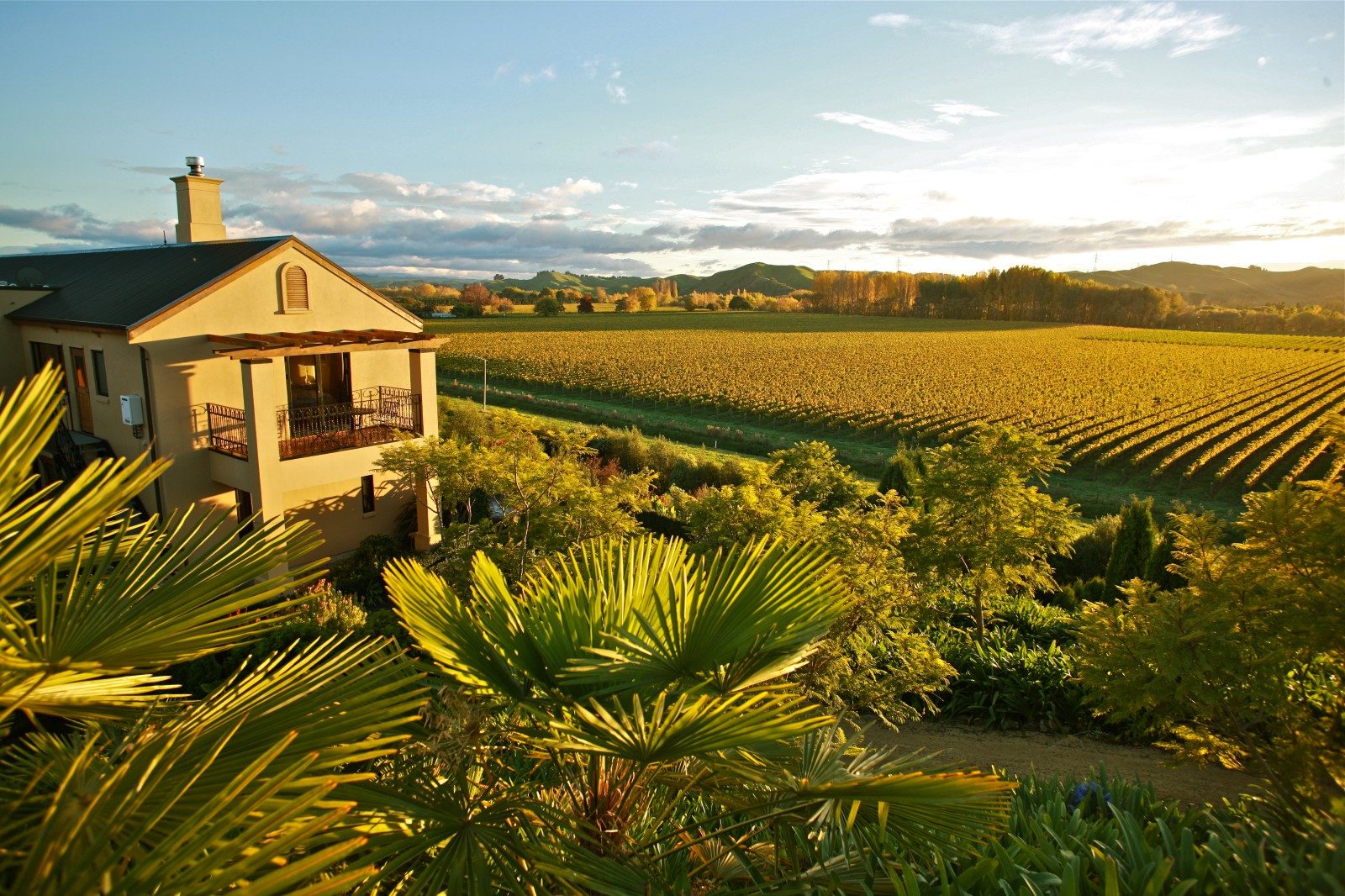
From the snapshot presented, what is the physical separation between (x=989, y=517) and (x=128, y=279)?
67.6 feet

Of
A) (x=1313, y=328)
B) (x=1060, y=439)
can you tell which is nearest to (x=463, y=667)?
(x=1060, y=439)

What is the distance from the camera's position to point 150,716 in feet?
7.30

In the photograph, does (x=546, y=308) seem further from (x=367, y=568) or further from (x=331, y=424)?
(x=367, y=568)

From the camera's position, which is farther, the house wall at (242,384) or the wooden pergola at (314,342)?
the house wall at (242,384)

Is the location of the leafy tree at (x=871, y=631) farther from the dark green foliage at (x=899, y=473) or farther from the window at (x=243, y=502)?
the window at (x=243, y=502)

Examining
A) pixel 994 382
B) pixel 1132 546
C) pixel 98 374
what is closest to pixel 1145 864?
pixel 1132 546

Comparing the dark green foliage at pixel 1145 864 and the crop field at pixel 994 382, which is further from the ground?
the dark green foliage at pixel 1145 864

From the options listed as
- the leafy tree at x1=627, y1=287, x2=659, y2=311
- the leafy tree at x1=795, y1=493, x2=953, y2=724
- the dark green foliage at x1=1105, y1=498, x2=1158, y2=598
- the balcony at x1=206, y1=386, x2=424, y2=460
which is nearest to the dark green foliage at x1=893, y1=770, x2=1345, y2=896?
the leafy tree at x1=795, y1=493, x2=953, y2=724

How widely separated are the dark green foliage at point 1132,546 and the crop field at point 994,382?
924cm

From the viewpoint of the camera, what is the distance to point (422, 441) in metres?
17.5

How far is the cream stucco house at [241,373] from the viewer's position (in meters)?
15.3

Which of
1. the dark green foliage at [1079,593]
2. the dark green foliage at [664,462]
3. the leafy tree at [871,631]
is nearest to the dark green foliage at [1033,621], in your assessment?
the dark green foliage at [1079,593]

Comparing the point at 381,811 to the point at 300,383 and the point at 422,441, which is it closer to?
the point at 422,441

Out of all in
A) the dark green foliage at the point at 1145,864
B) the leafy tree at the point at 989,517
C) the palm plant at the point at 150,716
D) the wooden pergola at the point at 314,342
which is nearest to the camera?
the palm plant at the point at 150,716
